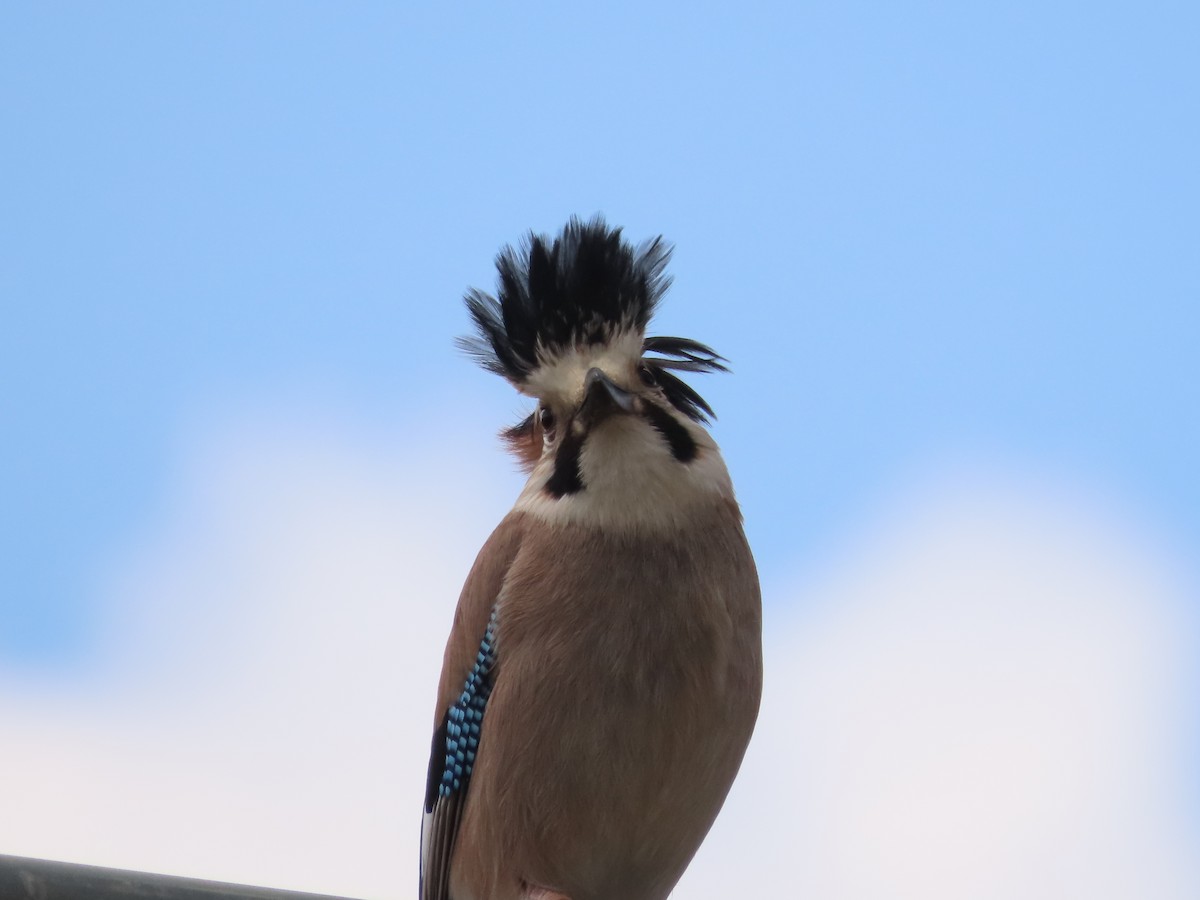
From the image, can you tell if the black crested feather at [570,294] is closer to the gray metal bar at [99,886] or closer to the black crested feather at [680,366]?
the black crested feather at [680,366]

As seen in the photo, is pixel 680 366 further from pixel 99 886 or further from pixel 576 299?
pixel 99 886

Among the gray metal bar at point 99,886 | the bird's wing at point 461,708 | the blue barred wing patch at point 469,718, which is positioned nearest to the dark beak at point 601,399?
the bird's wing at point 461,708

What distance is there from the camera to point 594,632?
5.08 metres

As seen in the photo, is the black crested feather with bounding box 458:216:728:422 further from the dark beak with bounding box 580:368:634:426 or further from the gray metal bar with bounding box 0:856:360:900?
the gray metal bar with bounding box 0:856:360:900

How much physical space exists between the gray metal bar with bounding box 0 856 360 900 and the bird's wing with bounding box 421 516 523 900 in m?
1.93

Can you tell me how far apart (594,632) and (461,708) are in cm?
76

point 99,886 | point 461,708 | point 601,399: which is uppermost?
point 601,399

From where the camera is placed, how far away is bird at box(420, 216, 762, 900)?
499 centimetres

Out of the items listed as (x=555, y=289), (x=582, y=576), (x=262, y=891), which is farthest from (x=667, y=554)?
(x=262, y=891)

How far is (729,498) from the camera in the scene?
5.66 m

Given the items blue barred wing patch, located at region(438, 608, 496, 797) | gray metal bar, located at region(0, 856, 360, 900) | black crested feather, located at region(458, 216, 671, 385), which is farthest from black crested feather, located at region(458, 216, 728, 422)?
gray metal bar, located at region(0, 856, 360, 900)

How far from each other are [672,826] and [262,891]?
6.24 ft

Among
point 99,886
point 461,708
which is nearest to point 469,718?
point 461,708

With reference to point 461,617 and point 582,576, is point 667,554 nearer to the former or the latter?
point 582,576
